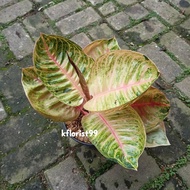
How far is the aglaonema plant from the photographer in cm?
110

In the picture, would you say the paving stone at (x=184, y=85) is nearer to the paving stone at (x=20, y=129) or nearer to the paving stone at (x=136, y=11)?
the paving stone at (x=136, y=11)

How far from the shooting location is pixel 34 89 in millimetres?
1261

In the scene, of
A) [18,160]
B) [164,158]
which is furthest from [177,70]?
[18,160]

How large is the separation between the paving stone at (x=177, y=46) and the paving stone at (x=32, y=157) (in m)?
1.03

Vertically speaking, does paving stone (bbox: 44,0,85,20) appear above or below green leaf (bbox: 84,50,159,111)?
below

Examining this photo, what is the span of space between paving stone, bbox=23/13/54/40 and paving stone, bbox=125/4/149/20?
→ 2.09 feet

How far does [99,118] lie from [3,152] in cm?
75

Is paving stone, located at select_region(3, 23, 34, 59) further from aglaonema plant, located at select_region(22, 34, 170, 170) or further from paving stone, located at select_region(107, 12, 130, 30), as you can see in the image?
aglaonema plant, located at select_region(22, 34, 170, 170)

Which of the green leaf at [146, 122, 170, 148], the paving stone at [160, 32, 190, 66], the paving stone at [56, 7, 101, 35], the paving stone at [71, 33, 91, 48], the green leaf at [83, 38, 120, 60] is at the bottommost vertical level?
the paving stone at [160, 32, 190, 66]

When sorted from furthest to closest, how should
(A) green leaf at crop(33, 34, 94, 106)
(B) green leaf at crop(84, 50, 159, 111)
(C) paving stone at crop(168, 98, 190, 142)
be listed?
(C) paving stone at crop(168, 98, 190, 142)
(A) green leaf at crop(33, 34, 94, 106)
(B) green leaf at crop(84, 50, 159, 111)

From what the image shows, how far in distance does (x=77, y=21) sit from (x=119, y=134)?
1320mm

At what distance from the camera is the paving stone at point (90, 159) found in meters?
1.62

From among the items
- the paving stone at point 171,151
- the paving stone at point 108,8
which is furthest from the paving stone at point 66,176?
the paving stone at point 108,8

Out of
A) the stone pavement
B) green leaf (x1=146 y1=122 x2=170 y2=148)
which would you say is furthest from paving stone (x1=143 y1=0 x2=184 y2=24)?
green leaf (x1=146 y1=122 x2=170 y2=148)
